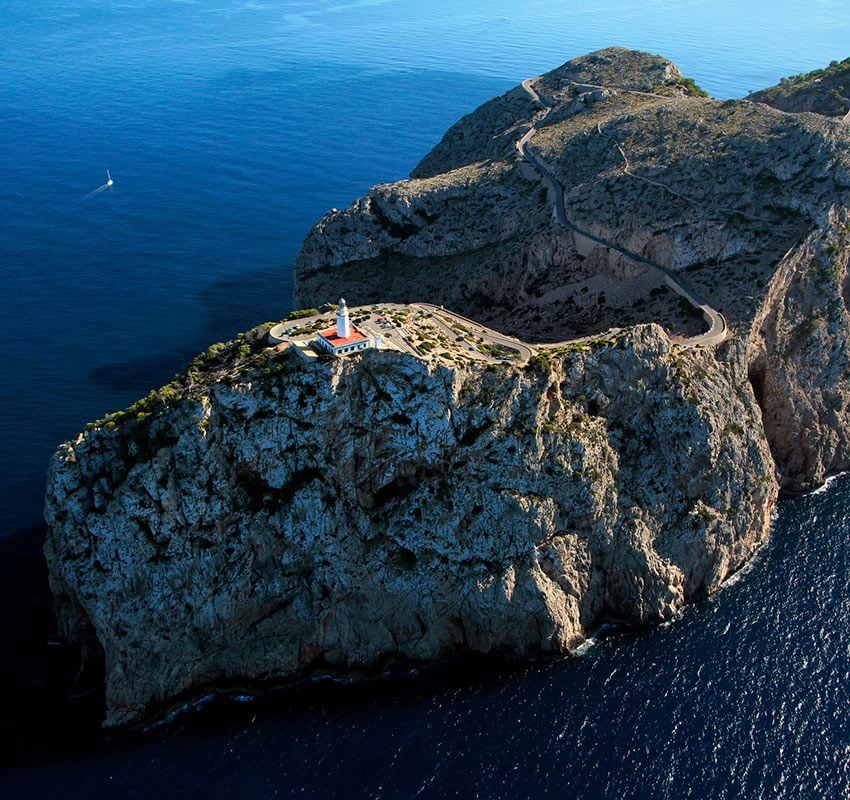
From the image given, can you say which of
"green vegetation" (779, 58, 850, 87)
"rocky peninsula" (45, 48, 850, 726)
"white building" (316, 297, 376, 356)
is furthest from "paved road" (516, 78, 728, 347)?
"green vegetation" (779, 58, 850, 87)

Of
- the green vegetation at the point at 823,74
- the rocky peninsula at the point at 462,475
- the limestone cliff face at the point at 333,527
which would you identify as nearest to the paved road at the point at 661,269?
the rocky peninsula at the point at 462,475

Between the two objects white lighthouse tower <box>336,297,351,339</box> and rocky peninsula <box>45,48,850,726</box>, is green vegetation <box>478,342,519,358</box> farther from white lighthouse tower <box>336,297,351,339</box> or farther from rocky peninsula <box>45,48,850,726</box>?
white lighthouse tower <box>336,297,351,339</box>

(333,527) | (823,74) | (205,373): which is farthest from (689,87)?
(333,527)

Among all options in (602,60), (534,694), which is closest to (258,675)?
(534,694)

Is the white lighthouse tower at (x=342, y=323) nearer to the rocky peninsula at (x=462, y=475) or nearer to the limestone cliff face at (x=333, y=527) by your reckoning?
the rocky peninsula at (x=462, y=475)

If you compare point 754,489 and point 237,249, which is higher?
point 237,249

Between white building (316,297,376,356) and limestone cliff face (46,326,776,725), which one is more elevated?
white building (316,297,376,356)

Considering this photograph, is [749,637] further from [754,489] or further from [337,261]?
[337,261]

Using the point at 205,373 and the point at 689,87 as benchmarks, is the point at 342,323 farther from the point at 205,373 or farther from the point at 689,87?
the point at 689,87
